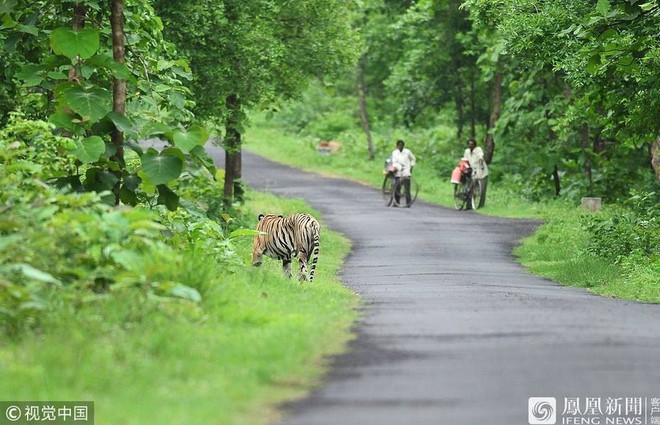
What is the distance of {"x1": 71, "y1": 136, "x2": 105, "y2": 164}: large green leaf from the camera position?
13.9 m

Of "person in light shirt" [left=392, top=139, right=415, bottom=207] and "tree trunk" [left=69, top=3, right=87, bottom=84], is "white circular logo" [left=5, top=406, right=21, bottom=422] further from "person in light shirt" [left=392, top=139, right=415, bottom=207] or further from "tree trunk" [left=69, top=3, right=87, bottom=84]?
"person in light shirt" [left=392, top=139, right=415, bottom=207]

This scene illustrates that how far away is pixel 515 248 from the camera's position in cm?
2784

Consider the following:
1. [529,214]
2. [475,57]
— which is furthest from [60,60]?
[475,57]

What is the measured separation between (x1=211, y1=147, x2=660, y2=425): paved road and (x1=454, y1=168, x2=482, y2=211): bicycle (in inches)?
574

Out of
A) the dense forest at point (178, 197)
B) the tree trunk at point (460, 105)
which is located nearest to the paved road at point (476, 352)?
the dense forest at point (178, 197)

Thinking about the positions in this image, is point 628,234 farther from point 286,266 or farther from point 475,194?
point 475,194

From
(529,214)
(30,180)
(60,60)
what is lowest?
(529,214)

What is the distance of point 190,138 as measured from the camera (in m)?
14.0

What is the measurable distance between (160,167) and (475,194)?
2430 cm

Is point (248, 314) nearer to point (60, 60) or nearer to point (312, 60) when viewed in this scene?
point (60, 60)

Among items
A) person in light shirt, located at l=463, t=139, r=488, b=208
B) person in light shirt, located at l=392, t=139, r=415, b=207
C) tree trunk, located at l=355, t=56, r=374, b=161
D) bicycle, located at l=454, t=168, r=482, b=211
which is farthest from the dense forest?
tree trunk, located at l=355, t=56, r=374, b=161

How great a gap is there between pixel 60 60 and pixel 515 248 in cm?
1504

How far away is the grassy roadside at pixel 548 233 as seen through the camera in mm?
19938

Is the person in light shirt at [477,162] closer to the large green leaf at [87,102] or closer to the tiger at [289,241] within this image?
the tiger at [289,241]
